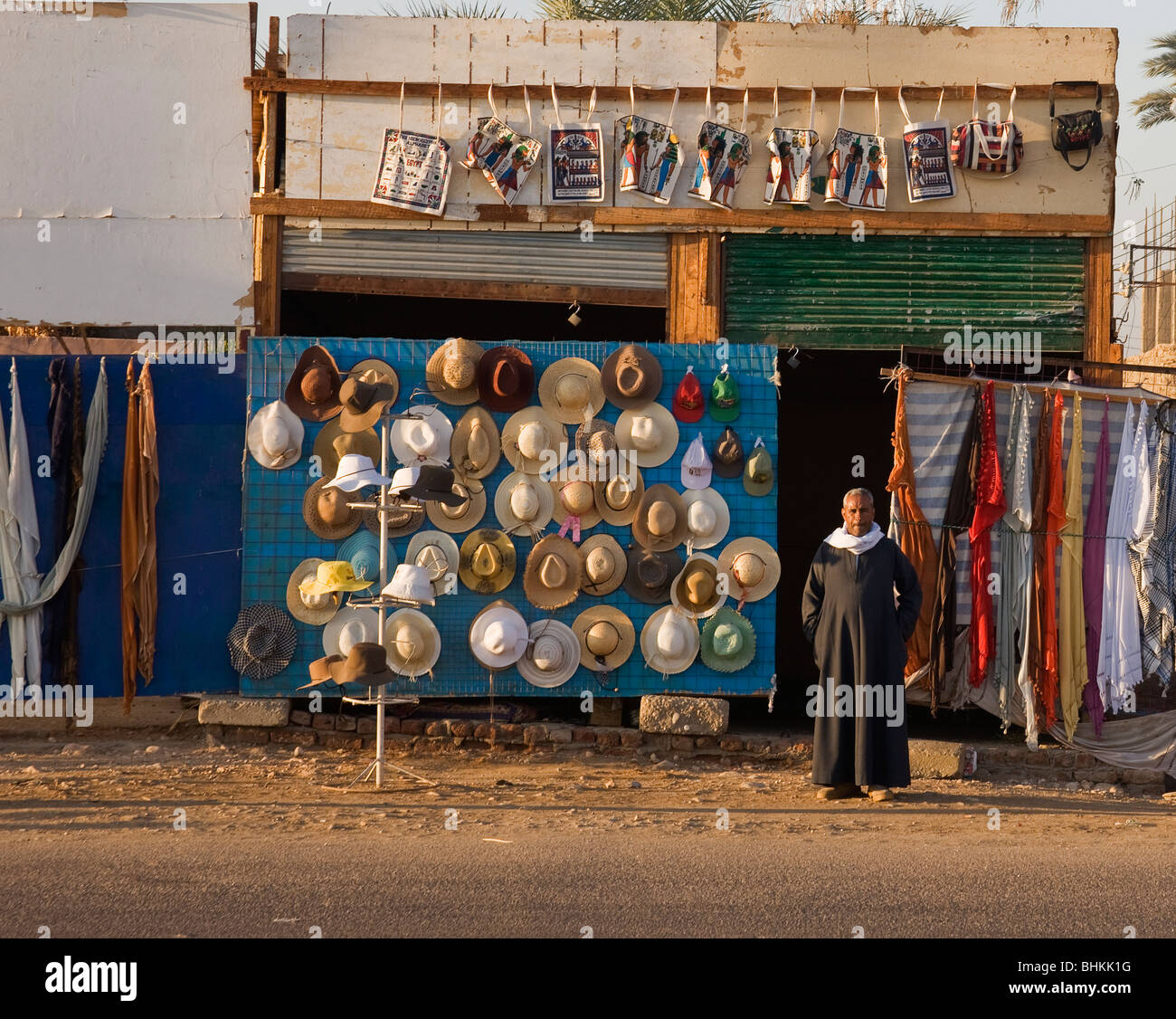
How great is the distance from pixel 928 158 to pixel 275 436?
16.7 ft

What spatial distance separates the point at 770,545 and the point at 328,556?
305 cm

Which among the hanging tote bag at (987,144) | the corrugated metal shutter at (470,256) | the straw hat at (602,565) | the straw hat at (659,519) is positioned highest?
the hanging tote bag at (987,144)

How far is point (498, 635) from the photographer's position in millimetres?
A: 8883

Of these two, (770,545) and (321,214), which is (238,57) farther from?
(770,545)

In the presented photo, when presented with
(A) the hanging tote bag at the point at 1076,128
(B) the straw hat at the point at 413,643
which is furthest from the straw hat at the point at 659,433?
(A) the hanging tote bag at the point at 1076,128

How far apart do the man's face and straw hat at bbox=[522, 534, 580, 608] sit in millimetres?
1990

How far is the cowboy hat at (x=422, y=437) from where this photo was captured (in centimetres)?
900

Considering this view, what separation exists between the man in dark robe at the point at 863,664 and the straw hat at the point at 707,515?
47.5 inches

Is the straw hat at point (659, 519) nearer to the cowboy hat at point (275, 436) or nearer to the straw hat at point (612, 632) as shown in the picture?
the straw hat at point (612, 632)

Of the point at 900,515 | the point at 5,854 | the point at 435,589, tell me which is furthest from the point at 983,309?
the point at 5,854

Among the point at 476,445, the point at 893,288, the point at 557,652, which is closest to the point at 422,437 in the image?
the point at 476,445

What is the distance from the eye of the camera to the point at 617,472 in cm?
920
